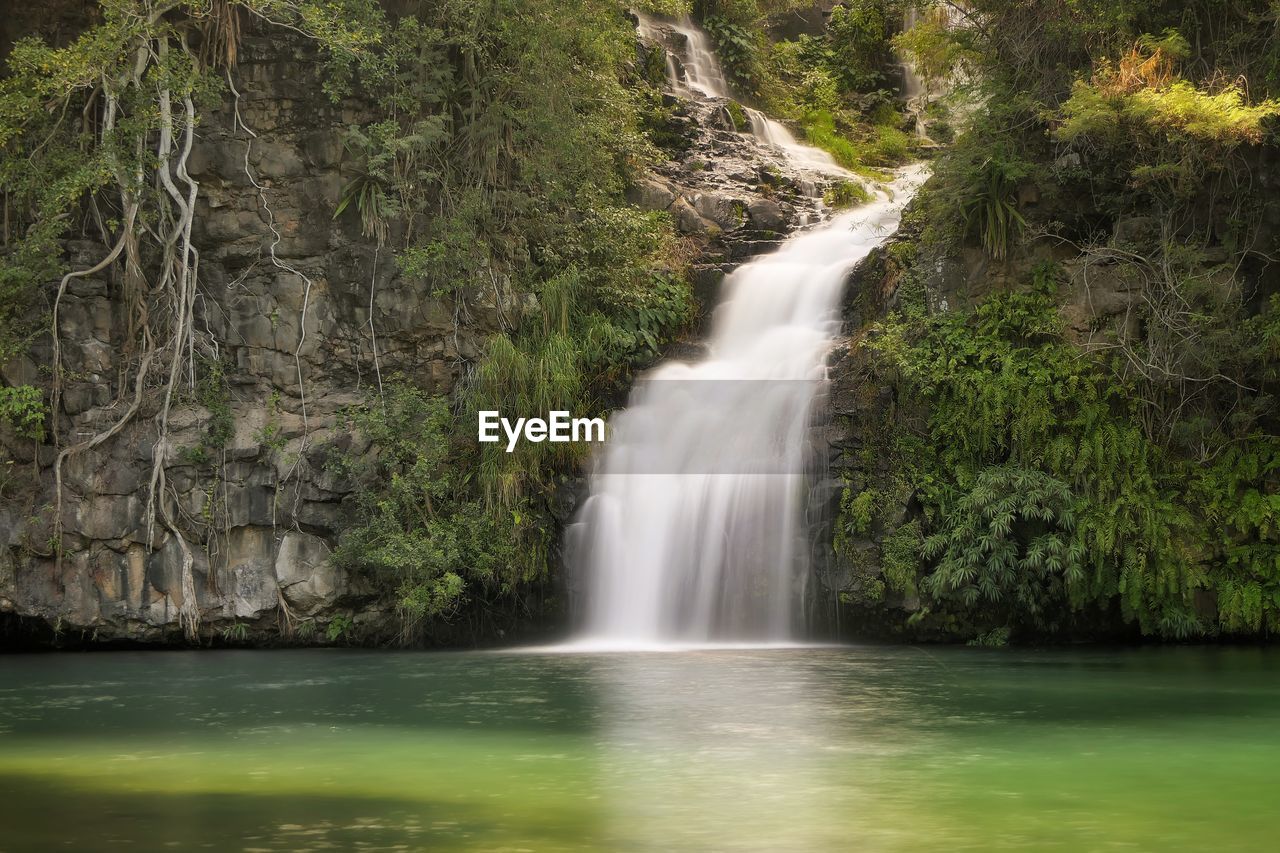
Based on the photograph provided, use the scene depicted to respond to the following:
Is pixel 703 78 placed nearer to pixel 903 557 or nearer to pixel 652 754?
pixel 903 557

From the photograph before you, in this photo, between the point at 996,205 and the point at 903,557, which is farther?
the point at 996,205

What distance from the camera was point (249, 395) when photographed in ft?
60.5

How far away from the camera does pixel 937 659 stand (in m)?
15.4

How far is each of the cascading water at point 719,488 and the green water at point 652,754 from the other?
1.50 m

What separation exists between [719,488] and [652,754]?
328 inches

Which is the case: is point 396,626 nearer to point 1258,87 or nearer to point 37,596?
point 37,596

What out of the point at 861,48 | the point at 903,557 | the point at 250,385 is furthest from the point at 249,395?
the point at 861,48

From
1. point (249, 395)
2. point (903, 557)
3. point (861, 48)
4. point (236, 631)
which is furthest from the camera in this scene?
point (861, 48)

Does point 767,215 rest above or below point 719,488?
above

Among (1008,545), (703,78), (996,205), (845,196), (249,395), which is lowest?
(1008,545)

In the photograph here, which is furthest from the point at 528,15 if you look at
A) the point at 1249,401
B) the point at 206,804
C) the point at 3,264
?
the point at 206,804

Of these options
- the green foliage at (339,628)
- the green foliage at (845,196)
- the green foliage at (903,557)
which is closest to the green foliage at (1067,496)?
the green foliage at (903,557)

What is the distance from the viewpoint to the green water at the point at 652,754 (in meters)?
7.21

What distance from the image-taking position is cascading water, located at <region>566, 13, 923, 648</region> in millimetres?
17016
